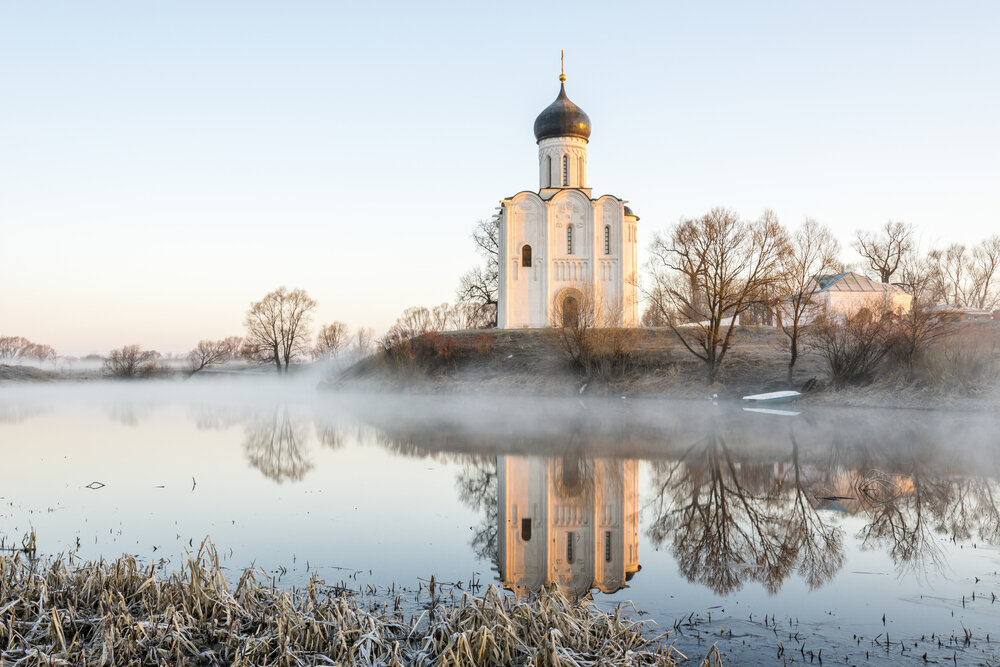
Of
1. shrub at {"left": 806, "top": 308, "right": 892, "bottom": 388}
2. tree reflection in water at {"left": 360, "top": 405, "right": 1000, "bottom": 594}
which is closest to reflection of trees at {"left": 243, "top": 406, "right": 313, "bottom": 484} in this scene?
tree reflection in water at {"left": 360, "top": 405, "right": 1000, "bottom": 594}

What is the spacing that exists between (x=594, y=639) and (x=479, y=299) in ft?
140

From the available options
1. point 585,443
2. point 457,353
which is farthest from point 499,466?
point 457,353

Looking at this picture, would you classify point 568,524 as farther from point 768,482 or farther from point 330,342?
point 330,342

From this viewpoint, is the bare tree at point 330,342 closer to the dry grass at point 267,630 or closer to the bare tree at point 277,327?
the bare tree at point 277,327

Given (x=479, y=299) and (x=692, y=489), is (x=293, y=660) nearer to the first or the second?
(x=692, y=489)

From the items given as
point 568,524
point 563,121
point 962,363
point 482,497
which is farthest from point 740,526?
point 563,121

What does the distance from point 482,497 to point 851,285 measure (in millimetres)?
34513

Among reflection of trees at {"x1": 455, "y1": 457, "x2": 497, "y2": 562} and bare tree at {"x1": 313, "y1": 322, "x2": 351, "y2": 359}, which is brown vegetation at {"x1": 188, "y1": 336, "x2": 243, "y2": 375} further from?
reflection of trees at {"x1": 455, "y1": 457, "x2": 497, "y2": 562}

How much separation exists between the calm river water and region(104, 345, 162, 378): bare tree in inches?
1312

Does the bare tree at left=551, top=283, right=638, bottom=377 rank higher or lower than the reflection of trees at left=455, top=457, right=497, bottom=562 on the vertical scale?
higher

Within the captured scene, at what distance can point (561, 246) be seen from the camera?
3647 cm

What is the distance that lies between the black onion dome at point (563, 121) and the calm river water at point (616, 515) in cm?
2200

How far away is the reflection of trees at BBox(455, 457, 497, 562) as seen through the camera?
744 centimetres

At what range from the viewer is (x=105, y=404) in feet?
92.8
